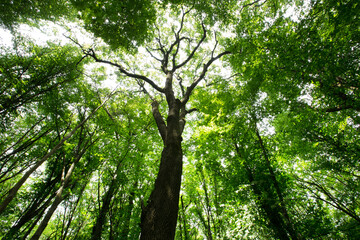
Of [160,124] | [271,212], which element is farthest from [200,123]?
[271,212]

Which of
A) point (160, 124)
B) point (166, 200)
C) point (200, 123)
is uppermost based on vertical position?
point (200, 123)

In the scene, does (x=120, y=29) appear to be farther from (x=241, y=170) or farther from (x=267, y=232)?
(x=267, y=232)

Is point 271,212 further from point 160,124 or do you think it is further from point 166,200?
point 160,124

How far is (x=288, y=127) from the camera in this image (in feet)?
23.2

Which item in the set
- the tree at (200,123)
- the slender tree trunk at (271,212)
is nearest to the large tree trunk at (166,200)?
the tree at (200,123)

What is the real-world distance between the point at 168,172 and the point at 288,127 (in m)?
7.16

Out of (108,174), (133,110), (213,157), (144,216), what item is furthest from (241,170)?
(133,110)

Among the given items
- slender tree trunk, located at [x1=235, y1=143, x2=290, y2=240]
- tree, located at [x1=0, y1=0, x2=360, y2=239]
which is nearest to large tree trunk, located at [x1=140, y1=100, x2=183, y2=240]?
tree, located at [x1=0, y1=0, x2=360, y2=239]

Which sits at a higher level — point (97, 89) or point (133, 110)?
point (97, 89)

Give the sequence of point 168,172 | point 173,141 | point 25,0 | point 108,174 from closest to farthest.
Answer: point 168,172
point 173,141
point 108,174
point 25,0

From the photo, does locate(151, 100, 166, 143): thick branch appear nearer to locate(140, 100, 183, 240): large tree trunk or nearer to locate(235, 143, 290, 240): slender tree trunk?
locate(140, 100, 183, 240): large tree trunk

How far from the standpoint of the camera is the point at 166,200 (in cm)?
249

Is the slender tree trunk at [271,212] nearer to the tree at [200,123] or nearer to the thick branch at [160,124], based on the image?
the tree at [200,123]

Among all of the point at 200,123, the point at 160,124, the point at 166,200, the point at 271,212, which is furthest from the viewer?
the point at 200,123
